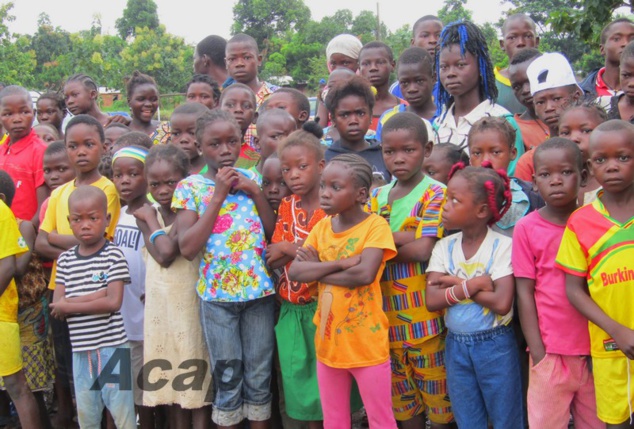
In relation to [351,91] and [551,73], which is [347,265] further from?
[551,73]

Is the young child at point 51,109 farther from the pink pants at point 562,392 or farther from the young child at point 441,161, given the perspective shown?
the pink pants at point 562,392

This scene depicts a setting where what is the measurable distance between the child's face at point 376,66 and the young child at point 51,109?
290 centimetres

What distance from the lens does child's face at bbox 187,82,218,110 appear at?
5.43 meters

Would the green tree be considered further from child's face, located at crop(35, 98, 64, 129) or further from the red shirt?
the red shirt

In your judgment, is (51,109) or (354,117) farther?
(51,109)

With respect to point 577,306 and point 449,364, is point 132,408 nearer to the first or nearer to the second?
point 449,364

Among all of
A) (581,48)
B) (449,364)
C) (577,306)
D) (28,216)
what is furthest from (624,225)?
(581,48)

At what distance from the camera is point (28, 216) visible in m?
4.90

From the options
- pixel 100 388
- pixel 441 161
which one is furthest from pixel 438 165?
pixel 100 388

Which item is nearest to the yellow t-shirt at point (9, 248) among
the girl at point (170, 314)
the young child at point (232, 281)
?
the girl at point (170, 314)

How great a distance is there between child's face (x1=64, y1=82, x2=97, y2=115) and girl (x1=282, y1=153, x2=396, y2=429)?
3364 mm

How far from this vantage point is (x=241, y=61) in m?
5.80

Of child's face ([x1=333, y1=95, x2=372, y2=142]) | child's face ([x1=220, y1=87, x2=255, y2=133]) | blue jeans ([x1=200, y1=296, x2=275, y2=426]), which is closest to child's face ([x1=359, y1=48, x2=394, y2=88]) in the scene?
A: child's face ([x1=220, y1=87, x2=255, y2=133])

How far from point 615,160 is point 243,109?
9.04 ft
